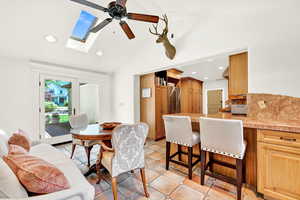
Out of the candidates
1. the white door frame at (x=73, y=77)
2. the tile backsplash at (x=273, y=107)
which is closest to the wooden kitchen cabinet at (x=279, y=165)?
the tile backsplash at (x=273, y=107)

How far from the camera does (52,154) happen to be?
5.92 feet

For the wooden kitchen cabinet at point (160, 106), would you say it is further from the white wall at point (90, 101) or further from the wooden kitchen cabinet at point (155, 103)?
the white wall at point (90, 101)

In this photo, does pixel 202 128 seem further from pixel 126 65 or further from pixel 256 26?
pixel 126 65

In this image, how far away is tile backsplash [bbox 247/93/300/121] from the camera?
1.77m

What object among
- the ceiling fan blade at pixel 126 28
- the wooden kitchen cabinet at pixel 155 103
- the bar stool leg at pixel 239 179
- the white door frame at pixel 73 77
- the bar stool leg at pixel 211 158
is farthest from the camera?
the wooden kitchen cabinet at pixel 155 103

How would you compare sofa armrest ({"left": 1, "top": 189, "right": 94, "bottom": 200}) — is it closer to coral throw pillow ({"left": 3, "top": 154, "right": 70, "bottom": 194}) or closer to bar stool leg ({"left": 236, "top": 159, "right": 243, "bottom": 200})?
coral throw pillow ({"left": 3, "top": 154, "right": 70, "bottom": 194})

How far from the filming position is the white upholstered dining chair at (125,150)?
1.47 m

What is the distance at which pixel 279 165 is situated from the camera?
1.46 m

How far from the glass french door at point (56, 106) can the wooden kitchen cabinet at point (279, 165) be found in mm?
4395

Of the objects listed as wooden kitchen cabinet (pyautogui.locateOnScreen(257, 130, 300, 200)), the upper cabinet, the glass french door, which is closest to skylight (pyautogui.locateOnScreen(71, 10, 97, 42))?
the glass french door

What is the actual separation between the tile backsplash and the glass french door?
14.4 feet

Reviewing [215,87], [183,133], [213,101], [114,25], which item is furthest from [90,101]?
[213,101]

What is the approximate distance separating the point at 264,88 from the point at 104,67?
407 cm

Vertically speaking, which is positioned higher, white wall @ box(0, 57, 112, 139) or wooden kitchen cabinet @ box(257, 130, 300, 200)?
white wall @ box(0, 57, 112, 139)
